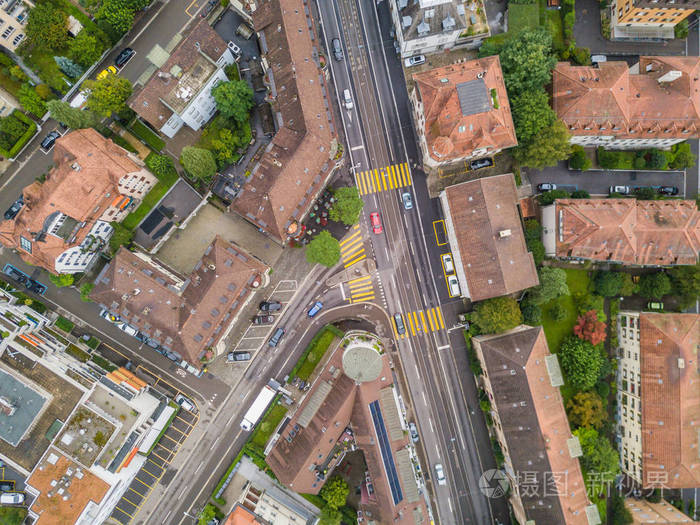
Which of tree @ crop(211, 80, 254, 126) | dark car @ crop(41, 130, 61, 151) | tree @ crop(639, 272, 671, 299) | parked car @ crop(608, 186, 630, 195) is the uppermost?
dark car @ crop(41, 130, 61, 151)

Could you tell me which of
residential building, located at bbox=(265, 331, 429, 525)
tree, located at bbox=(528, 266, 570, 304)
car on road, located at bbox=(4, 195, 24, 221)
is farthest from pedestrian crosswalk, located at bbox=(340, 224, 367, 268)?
car on road, located at bbox=(4, 195, 24, 221)

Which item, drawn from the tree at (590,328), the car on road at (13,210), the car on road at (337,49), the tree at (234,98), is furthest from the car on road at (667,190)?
the car on road at (13,210)

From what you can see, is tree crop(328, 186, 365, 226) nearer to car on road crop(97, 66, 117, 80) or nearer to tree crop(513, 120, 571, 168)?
tree crop(513, 120, 571, 168)

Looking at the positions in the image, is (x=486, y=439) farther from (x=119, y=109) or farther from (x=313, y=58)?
(x=119, y=109)

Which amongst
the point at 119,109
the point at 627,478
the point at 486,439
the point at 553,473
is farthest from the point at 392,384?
the point at 119,109

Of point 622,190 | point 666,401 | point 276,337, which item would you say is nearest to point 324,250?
point 276,337

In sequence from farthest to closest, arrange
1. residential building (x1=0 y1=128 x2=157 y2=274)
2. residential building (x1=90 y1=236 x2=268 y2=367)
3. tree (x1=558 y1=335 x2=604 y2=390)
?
1. tree (x1=558 y1=335 x2=604 y2=390)
2. residential building (x1=90 y1=236 x2=268 y2=367)
3. residential building (x1=0 y1=128 x2=157 y2=274)

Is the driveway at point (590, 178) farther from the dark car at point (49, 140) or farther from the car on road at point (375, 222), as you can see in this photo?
the dark car at point (49, 140)
